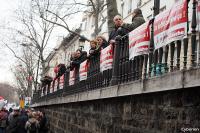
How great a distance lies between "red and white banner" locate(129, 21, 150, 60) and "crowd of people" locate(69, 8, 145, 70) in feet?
1.86

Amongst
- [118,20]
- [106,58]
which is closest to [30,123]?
[106,58]

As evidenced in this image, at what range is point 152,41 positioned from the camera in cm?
802

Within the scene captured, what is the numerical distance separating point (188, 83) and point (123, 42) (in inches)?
165

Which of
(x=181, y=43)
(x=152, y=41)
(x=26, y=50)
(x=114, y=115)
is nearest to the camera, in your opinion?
(x=181, y=43)

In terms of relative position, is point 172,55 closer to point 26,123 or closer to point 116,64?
point 116,64

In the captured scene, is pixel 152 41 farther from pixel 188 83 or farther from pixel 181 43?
pixel 188 83

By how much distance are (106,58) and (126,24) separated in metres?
1.31

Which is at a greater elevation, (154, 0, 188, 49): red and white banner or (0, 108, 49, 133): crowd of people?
(154, 0, 188, 49): red and white banner

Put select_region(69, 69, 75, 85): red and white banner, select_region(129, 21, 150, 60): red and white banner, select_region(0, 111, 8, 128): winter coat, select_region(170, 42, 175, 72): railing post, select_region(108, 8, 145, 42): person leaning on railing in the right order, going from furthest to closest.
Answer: select_region(0, 111, 8, 128): winter coat, select_region(69, 69, 75, 85): red and white banner, select_region(108, 8, 145, 42): person leaning on railing, select_region(129, 21, 150, 60): red and white banner, select_region(170, 42, 175, 72): railing post

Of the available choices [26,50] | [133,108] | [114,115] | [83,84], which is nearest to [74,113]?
[83,84]

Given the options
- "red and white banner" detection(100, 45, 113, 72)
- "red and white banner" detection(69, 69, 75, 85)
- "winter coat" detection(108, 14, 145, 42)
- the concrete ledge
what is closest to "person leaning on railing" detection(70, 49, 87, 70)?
"red and white banner" detection(69, 69, 75, 85)

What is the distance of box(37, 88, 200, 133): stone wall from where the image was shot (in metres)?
6.25

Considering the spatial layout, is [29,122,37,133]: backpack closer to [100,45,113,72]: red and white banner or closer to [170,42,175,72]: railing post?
[100,45,113,72]: red and white banner

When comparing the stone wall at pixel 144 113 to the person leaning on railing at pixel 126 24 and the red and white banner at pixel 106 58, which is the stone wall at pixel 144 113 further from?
the person leaning on railing at pixel 126 24
